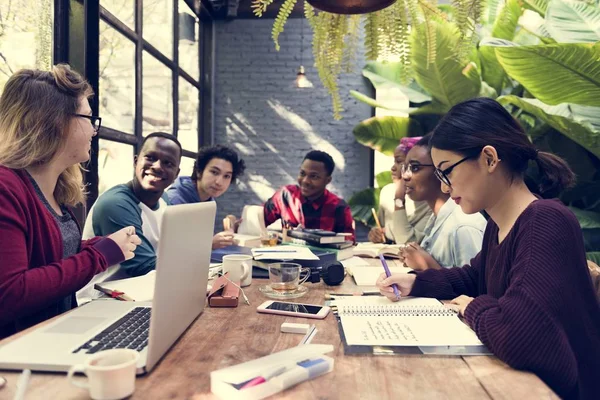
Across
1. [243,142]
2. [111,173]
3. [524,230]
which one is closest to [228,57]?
[243,142]

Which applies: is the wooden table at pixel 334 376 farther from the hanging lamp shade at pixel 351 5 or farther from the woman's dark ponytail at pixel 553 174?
the hanging lamp shade at pixel 351 5

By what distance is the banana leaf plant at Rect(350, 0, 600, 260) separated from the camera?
2615 millimetres

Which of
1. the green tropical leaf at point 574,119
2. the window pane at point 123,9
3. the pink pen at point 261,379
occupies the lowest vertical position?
the pink pen at point 261,379

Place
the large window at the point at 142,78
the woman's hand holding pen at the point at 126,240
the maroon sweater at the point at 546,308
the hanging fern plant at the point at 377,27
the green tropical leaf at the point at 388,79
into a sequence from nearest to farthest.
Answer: the maroon sweater at the point at 546,308
the hanging fern plant at the point at 377,27
the woman's hand holding pen at the point at 126,240
the large window at the point at 142,78
the green tropical leaf at the point at 388,79

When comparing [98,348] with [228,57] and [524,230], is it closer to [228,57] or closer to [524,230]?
[524,230]

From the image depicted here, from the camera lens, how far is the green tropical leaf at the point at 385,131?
5.42 m

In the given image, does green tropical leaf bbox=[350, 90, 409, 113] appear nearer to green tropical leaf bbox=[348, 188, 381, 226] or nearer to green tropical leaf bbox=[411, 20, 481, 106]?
green tropical leaf bbox=[411, 20, 481, 106]

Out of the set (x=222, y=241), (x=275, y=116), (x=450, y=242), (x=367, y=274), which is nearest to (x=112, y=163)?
(x=222, y=241)

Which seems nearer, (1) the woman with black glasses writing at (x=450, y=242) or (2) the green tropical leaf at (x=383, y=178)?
(1) the woman with black glasses writing at (x=450, y=242)

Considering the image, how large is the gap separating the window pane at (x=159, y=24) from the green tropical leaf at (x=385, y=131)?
2.31m

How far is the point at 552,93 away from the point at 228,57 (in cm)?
428

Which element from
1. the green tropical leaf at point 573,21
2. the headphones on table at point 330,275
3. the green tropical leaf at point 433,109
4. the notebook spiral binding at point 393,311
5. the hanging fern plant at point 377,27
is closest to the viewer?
the notebook spiral binding at point 393,311

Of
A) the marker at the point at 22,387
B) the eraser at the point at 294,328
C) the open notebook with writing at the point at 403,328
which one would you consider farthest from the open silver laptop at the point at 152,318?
the open notebook with writing at the point at 403,328

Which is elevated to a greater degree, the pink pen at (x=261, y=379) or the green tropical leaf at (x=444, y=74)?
the green tropical leaf at (x=444, y=74)
